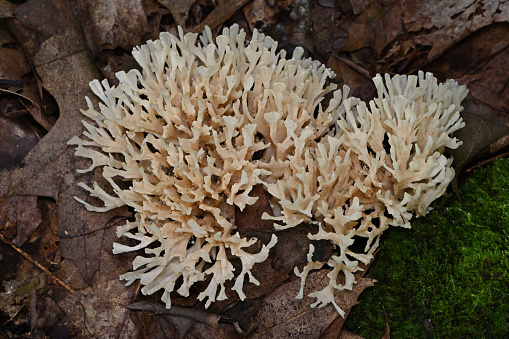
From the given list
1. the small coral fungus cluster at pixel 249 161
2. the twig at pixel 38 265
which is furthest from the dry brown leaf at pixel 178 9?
the twig at pixel 38 265

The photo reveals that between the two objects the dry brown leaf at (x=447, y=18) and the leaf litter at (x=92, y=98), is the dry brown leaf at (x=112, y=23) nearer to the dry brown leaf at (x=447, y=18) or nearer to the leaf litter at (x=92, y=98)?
the leaf litter at (x=92, y=98)

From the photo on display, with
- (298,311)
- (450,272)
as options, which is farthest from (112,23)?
(450,272)

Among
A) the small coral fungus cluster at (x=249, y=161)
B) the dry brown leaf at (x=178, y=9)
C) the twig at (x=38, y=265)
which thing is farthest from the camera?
the dry brown leaf at (x=178, y=9)

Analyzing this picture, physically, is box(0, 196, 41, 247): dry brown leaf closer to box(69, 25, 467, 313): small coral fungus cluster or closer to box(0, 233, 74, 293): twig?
box(0, 233, 74, 293): twig

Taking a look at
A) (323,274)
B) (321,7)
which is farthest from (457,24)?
(323,274)

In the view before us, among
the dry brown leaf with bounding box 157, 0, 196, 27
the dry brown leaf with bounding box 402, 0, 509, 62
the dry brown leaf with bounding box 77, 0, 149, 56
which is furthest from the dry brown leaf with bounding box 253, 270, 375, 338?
the dry brown leaf with bounding box 157, 0, 196, 27

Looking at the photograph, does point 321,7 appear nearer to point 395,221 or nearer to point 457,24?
point 457,24

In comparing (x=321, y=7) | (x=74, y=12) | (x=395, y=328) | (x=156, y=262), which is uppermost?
(x=74, y=12)
